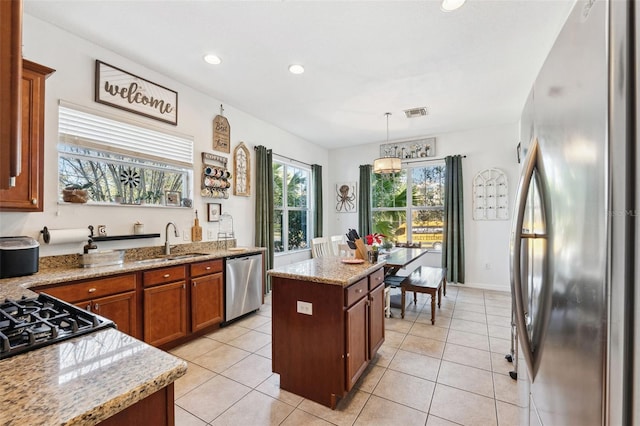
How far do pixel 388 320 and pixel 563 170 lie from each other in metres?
3.22

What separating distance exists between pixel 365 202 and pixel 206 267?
3824 mm

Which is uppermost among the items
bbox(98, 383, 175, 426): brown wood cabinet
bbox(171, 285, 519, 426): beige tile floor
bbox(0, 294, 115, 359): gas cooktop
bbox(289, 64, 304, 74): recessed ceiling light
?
bbox(289, 64, 304, 74): recessed ceiling light

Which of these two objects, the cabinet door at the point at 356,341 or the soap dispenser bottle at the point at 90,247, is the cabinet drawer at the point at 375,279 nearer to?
the cabinet door at the point at 356,341

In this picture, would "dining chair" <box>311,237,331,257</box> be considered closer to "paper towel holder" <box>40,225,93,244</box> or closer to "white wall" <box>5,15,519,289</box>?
"white wall" <box>5,15,519,289</box>

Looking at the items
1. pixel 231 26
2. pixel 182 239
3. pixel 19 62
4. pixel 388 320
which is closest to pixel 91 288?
pixel 182 239

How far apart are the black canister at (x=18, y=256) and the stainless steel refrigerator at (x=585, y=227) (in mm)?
2941

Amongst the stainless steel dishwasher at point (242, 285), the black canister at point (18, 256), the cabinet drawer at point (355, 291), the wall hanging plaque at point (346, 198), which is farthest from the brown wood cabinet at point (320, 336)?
the wall hanging plaque at point (346, 198)

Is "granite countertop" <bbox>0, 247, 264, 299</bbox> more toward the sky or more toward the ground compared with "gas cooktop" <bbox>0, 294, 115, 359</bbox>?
more toward the ground

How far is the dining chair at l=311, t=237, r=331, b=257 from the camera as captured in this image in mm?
4508

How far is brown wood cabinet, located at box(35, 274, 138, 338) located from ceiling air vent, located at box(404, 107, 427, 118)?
4038mm

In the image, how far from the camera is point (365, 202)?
6.05 meters

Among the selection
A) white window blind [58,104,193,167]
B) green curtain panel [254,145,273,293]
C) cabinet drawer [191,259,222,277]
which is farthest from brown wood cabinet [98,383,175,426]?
green curtain panel [254,145,273,293]

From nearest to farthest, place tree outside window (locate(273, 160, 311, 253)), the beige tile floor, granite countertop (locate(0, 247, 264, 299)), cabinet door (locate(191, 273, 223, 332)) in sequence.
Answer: granite countertop (locate(0, 247, 264, 299)), the beige tile floor, cabinet door (locate(191, 273, 223, 332)), tree outside window (locate(273, 160, 311, 253))

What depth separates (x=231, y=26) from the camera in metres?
2.38
